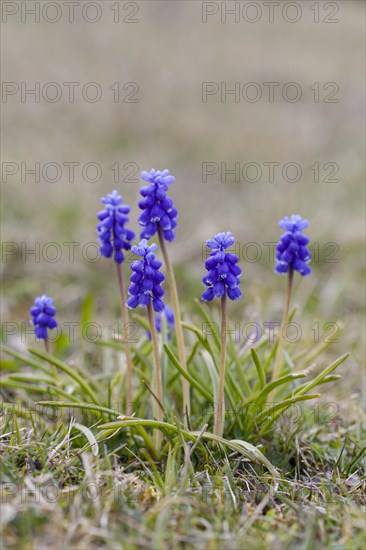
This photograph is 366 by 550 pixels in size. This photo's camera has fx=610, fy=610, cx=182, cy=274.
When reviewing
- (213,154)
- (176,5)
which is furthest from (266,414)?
(176,5)

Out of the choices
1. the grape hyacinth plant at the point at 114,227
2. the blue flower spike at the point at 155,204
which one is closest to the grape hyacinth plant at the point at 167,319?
the grape hyacinth plant at the point at 114,227

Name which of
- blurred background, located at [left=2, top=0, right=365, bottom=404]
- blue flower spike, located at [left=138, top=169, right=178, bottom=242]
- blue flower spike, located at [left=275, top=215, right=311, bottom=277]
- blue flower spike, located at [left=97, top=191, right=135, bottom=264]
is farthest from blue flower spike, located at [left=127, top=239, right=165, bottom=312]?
blurred background, located at [left=2, top=0, right=365, bottom=404]

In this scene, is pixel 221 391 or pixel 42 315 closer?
pixel 221 391

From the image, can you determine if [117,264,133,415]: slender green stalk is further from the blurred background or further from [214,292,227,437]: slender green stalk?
the blurred background

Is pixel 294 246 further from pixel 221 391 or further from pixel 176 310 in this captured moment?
pixel 221 391

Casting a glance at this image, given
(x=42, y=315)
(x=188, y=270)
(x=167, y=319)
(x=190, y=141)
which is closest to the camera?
(x=42, y=315)

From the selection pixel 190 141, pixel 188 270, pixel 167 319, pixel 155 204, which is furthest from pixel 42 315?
pixel 190 141
